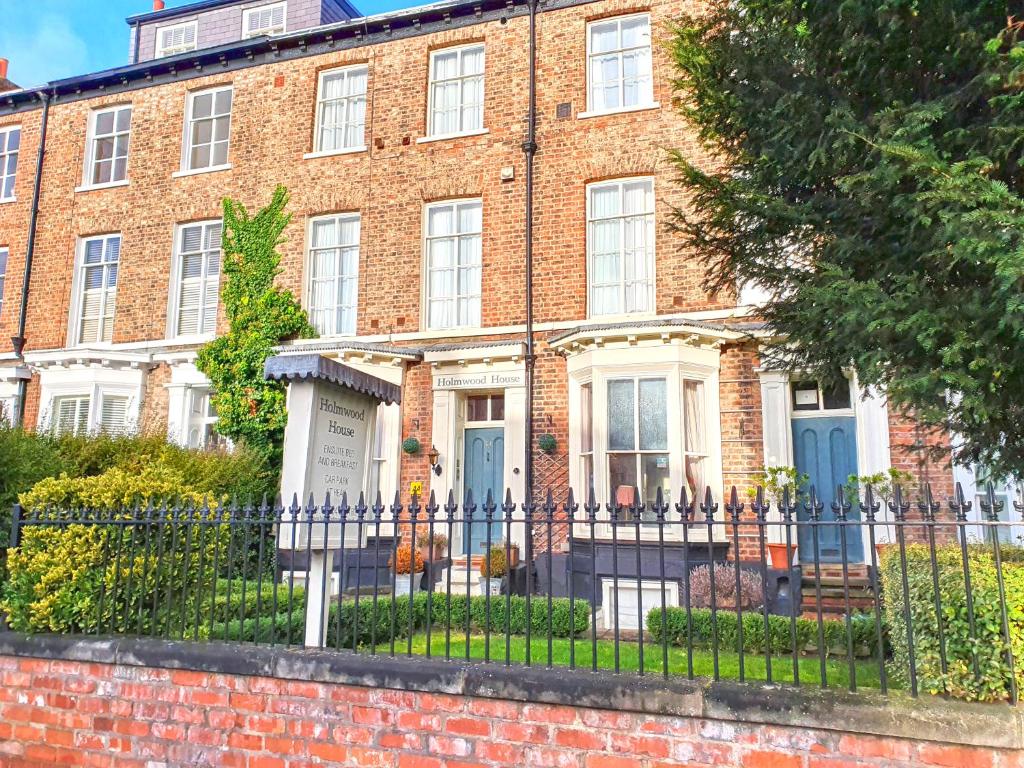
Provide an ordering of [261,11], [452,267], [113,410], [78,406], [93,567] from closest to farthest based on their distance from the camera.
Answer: [93,567], [452,267], [113,410], [78,406], [261,11]

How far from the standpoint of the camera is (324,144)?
15.8 meters

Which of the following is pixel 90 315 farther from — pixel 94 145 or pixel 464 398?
pixel 464 398

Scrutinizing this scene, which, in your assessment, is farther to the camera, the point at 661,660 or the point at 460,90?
the point at 460,90

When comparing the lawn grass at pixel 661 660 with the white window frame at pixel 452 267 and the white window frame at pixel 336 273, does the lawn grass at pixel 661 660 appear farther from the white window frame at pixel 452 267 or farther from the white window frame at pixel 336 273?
the white window frame at pixel 336 273

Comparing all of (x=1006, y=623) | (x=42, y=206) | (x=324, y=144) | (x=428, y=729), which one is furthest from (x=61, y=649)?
(x=42, y=206)

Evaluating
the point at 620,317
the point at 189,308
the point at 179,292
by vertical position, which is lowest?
the point at 620,317

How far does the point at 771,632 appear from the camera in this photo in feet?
27.5

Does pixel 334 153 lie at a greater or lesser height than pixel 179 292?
greater

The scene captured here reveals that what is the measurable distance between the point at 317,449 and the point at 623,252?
8.78m

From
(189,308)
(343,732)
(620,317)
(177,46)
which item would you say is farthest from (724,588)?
(177,46)

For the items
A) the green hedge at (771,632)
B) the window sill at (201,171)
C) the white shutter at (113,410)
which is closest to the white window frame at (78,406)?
the white shutter at (113,410)

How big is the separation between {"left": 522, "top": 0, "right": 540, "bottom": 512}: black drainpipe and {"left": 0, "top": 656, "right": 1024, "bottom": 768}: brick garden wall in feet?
26.0

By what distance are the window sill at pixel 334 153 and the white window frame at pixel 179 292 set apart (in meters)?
2.34

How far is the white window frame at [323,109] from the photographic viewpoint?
15.5 m
